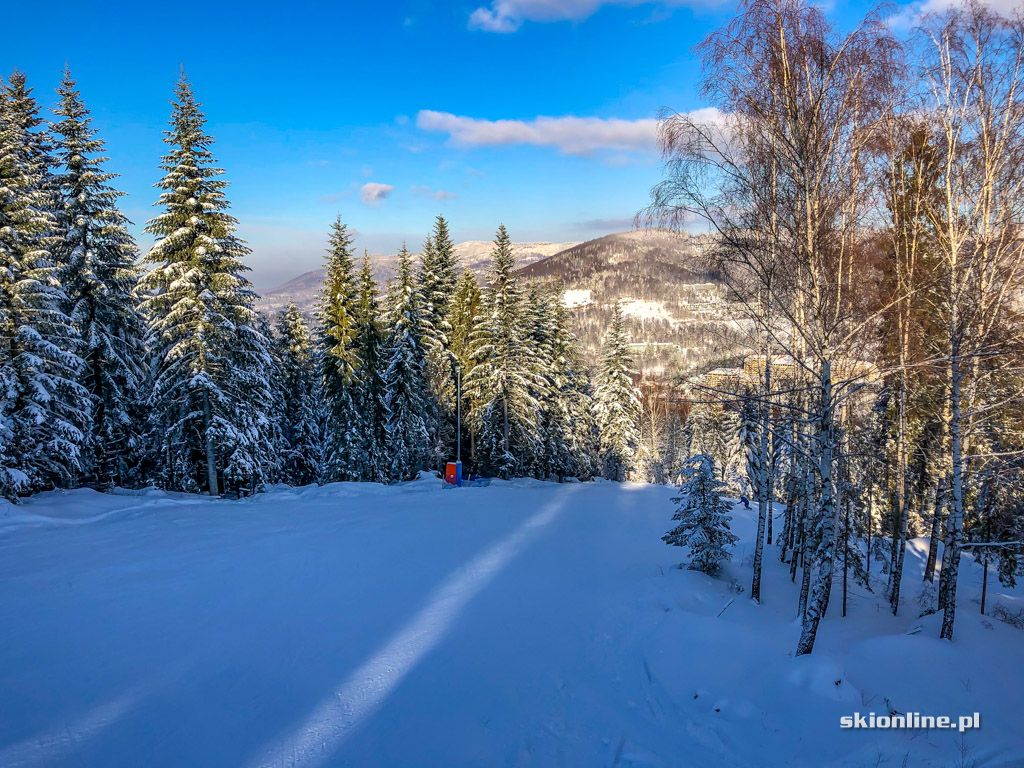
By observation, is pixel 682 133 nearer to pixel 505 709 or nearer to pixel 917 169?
pixel 917 169

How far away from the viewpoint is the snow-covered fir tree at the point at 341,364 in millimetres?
22219

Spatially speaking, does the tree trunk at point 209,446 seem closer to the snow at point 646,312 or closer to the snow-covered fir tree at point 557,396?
the snow-covered fir tree at point 557,396

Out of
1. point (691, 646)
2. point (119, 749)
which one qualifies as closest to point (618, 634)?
point (691, 646)

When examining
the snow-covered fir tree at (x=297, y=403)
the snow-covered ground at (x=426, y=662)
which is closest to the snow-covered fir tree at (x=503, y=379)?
the snow-covered fir tree at (x=297, y=403)

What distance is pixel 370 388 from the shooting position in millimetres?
23250

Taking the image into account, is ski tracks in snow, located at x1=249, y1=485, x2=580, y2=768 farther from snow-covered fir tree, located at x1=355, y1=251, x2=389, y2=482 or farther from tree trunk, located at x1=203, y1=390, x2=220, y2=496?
snow-covered fir tree, located at x1=355, y1=251, x2=389, y2=482

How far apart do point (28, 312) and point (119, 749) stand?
46.6 ft

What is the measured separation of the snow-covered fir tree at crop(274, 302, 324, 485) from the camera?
28203 mm

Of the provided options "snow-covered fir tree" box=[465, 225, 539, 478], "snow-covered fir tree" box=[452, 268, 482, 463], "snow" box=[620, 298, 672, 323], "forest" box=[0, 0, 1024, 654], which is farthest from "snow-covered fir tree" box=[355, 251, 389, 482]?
"snow" box=[620, 298, 672, 323]

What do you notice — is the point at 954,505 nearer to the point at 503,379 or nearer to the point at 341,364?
the point at 503,379

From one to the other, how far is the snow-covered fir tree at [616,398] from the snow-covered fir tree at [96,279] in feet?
77.9

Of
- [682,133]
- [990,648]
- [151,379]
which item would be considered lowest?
[990,648]

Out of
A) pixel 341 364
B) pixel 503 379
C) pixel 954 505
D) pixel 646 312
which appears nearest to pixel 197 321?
pixel 341 364

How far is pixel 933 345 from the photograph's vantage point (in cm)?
888
